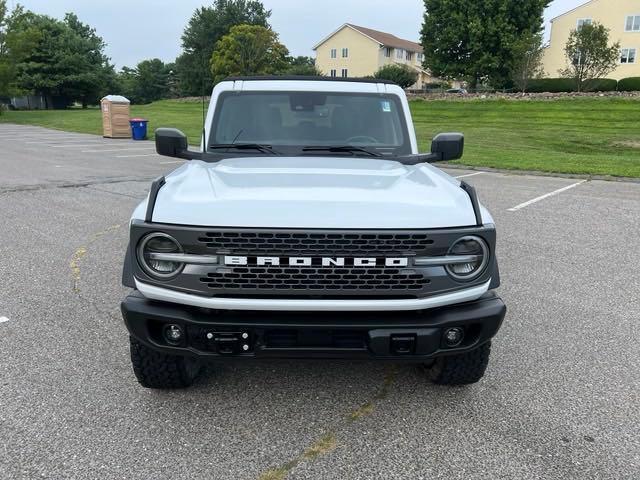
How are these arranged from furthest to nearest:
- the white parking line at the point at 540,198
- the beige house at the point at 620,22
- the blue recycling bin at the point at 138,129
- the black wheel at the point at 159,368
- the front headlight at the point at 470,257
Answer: the beige house at the point at 620,22 < the blue recycling bin at the point at 138,129 < the white parking line at the point at 540,198 < the black wheel at the point at 159,368 < the front headlight at the point at 470,257

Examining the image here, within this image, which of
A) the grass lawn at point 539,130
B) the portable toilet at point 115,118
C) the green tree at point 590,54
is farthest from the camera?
the green tree at point 590,54

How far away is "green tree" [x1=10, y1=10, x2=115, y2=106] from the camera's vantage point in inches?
2071

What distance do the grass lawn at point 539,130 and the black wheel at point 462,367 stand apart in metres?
11.0

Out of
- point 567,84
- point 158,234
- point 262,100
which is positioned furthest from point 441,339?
point 567,84

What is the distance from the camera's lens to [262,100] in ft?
13.1

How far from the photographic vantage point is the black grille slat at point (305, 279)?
248 centimetres

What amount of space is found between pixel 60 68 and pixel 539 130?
47919mm

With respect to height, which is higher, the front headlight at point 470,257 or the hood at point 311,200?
the hood at point 311,200

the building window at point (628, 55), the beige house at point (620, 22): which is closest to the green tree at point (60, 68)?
the beige house at point (620, 22)

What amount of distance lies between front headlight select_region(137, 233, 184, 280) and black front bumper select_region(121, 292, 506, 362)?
16 cm

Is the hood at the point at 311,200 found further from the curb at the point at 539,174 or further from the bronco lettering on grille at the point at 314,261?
the curb at the point at 539,174

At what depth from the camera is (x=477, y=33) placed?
4384 cm

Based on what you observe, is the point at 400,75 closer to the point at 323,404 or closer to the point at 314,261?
the point at 323,404

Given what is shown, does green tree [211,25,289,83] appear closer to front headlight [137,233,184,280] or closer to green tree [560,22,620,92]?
green tree [560,22,620,92]
